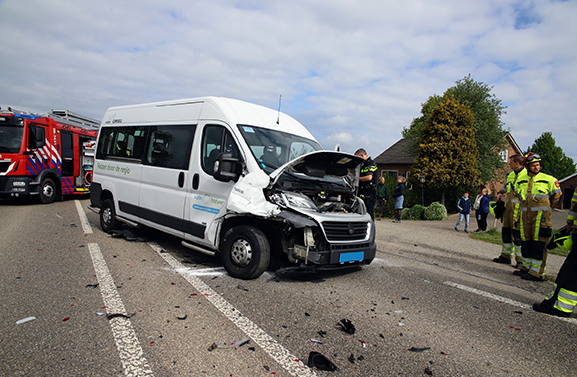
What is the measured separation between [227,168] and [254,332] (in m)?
2.13

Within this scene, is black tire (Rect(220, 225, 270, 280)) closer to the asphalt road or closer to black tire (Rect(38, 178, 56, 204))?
the asphalt road

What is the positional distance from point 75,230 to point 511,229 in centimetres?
900

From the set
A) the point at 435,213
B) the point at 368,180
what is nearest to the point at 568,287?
the point at 368,180

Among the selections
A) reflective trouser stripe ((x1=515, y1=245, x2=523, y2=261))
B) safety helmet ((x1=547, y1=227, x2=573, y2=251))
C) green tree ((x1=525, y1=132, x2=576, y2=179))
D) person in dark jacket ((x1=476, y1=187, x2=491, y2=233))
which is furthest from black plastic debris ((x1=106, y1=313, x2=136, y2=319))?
green tree ((x1=525, y1=132, x2=576, y2=179))

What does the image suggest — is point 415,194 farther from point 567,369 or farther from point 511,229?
point 567,369

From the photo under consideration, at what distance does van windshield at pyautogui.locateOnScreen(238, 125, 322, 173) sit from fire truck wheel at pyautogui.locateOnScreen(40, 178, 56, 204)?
11.7 m

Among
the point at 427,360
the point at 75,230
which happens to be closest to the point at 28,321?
the point at 427,360

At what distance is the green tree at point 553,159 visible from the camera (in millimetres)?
56503

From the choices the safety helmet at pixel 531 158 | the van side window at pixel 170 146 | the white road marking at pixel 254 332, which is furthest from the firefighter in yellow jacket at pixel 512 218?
the van side window at pixel 170 146

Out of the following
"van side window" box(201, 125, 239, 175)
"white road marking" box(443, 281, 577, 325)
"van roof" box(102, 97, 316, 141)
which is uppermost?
"van roof" box(102, 97, 316, 141)

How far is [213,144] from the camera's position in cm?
509

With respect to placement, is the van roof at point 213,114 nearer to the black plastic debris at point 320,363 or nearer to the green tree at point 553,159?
the black plastic debris at point 320,363

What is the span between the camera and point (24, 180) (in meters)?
12.1

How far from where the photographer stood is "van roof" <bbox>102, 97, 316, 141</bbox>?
5090 millimetres
